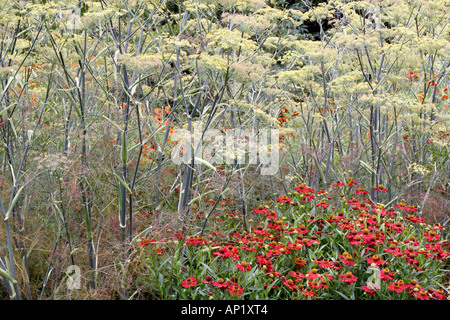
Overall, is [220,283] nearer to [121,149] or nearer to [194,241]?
[194,241]

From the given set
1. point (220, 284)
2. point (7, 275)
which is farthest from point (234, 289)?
Answer: point (7, 275)

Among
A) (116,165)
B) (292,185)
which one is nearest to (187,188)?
(116,165)

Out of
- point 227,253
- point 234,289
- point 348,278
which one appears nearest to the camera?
point 234,289

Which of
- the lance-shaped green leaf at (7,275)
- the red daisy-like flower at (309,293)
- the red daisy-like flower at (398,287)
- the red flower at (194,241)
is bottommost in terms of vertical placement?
the red daisy-like flower at (309,293)

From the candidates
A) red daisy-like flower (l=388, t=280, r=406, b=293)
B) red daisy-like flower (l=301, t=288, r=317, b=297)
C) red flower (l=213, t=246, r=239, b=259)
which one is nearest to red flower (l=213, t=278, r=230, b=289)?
red flower (l=213, t=246, r=239, b=259)

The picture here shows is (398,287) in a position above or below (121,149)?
below

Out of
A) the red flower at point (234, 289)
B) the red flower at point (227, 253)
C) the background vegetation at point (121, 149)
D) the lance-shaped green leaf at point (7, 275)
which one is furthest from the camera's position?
the background vegetation at point (121, 149)

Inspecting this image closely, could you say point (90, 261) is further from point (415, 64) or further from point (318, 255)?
point (415, 64)

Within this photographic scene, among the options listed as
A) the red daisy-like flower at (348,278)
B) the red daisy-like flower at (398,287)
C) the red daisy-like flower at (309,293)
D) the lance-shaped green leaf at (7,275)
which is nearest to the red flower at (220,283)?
the red daisy-like flower at (309,293)

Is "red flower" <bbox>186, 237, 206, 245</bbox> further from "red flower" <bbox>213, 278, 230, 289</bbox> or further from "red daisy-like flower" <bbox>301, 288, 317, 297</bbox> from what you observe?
"red daisy-like flower" <bbox>301, 288, 317, 297</bbox>

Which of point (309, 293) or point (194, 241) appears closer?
point (309, 293)

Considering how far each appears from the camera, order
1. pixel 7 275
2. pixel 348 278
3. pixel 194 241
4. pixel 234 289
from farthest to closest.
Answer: pixel 194 241
pixel 348 278
pixel 234 289
pixel 7 275

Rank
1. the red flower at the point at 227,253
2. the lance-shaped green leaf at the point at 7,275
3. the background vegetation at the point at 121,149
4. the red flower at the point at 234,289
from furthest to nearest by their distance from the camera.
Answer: the background vegetation at the point at 121,149 → the red flower at the point at 227,253 → the red flower at the point at 234,289 → the lance-shaped green leaf at the point at 7,275

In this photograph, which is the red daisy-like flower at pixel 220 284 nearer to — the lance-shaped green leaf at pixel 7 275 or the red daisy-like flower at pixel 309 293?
the red daisy-like flower at pixel 309 293
